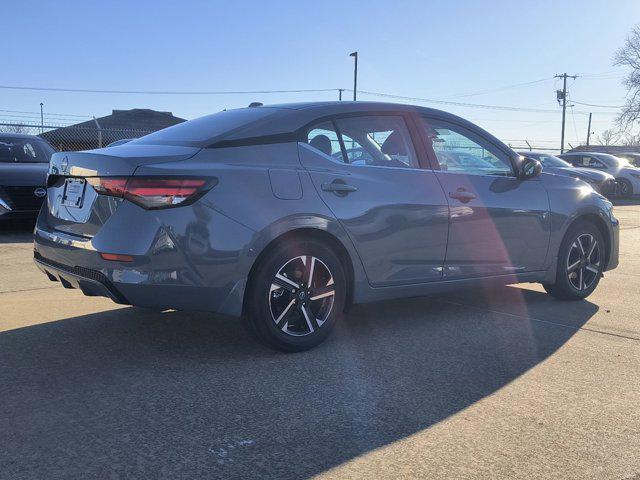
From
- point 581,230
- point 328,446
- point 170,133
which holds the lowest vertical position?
point 328,446

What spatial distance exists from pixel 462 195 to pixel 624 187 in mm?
17707

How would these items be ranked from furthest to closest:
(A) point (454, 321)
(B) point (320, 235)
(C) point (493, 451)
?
1. (A) point (454, 321)
2. (B) point (320, 235)
3. (C) point (493, 451)

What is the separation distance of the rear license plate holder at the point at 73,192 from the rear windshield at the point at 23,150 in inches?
239

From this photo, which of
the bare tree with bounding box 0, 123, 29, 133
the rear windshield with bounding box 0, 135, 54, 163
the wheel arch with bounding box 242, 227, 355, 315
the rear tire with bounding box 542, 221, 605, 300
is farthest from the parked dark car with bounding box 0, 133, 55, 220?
the bare tree with bounding box 0, 123, 29, 133

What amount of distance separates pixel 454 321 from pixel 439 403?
170 cm

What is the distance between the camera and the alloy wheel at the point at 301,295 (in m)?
3.85

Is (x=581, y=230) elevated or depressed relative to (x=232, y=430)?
elevated

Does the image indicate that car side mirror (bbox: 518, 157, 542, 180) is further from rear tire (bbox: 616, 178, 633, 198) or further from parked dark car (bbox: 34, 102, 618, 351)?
rear tire (bbox: 616, 178, 633, 198)

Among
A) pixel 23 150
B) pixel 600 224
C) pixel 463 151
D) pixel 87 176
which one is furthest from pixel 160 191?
pixel 23 150

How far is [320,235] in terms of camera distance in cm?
397

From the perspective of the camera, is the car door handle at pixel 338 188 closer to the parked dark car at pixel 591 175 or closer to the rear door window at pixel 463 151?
the rear door window at pixel 463 151

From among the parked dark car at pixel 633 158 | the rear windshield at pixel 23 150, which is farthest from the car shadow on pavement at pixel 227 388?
the parked dark car at pixel 633 158

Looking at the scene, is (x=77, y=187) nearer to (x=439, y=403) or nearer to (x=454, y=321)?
(x=439, y=403)

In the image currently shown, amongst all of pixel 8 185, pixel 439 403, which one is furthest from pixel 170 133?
pixel 8 185
